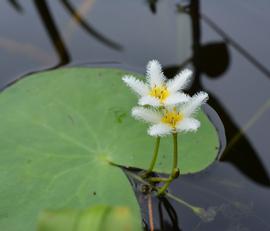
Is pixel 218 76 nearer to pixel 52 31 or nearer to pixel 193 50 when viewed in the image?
pixel 193 50

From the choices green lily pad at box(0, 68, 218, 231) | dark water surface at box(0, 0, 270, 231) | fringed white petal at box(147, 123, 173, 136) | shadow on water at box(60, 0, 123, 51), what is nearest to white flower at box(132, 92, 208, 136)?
fringed white petal at box(147, 123, 173, 136)

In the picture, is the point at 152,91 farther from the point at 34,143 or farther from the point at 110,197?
the point at 34,143

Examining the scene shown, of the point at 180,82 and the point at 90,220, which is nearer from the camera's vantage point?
the point at 90,220

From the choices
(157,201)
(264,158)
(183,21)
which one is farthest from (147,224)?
(183,21)

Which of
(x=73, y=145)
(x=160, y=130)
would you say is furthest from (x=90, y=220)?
(x=73, y=145)

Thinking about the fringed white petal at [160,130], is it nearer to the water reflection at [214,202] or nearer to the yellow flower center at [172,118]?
the yellow flower center at [172,118]

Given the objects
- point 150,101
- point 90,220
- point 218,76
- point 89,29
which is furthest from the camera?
point 89,29

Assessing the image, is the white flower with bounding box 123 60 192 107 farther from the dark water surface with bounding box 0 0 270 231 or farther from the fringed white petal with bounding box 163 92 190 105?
the dark water surface with bounding box 0 0 270 231
